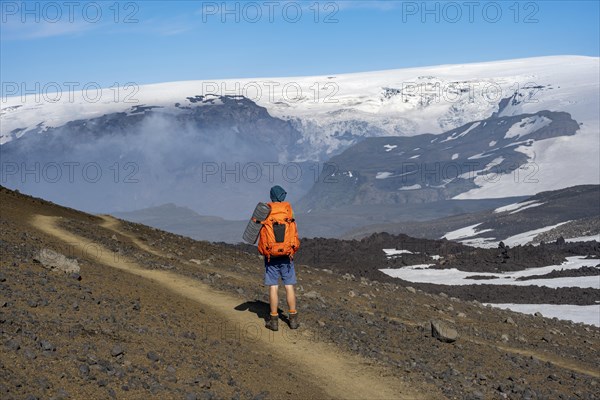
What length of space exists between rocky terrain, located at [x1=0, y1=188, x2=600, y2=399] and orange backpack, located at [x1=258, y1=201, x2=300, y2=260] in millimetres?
1550

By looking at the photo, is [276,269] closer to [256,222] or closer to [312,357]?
[256,222]

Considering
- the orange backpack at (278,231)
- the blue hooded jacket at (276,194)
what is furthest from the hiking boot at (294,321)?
the blue hooded jacket at (276,194)

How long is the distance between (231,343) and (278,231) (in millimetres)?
2408

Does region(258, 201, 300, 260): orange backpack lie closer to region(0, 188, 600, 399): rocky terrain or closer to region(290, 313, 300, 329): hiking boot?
region(290, 313, 300, 329): hiking boot

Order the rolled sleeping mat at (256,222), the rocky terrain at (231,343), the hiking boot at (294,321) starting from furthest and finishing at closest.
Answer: the hiking boot at (294,321) → the rolled sleeping mat at (256,222) → the rocky terrain at (231,343)

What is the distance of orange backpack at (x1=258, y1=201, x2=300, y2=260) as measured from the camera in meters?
17.3

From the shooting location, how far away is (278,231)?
17266 mm

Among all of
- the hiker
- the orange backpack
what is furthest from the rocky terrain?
the orange backpack

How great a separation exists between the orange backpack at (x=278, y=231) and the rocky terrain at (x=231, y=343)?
1.55m

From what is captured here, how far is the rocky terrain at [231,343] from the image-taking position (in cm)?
1304

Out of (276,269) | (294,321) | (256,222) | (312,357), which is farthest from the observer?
(276,269)

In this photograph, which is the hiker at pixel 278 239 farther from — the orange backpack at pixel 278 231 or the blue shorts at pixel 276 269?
the blue shorts at pixel 276 269

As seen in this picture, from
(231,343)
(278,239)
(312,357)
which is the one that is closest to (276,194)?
(278,239)

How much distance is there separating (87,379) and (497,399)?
683 cm
